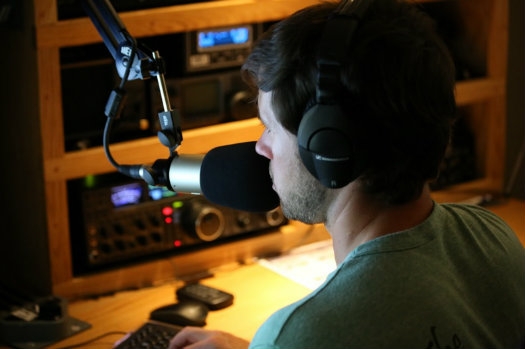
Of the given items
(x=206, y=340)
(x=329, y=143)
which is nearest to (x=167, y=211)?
(x=206, y=340)

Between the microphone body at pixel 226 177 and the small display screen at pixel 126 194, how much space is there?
62cm

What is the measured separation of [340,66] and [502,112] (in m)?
1.51

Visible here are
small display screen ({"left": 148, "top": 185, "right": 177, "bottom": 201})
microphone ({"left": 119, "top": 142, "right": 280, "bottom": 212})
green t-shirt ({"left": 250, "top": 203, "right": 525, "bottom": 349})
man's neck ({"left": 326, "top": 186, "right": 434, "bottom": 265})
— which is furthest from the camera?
small display screen ({"left": 148, "top": 185, "right": 177, "bottom": 201})

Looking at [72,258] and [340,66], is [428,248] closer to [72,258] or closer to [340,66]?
[340,66]

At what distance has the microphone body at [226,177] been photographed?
1.38 metres

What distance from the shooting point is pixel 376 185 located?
123 cm

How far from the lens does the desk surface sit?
1862mm

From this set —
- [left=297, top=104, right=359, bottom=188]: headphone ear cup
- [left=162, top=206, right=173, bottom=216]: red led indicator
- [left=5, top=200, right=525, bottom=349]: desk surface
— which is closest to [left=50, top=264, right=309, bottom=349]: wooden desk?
[left=5, top=200, right=525, bottom=349]: desk surface

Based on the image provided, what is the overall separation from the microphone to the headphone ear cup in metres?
0.20

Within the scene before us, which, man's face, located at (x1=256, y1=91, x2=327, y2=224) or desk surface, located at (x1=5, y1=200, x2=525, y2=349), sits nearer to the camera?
man's face, located at (x1=256, y1=91, x2=327, y2=224)

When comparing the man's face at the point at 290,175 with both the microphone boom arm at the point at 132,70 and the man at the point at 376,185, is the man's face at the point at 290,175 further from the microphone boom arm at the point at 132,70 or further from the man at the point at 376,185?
the microphone boom arm at the point at 132,70

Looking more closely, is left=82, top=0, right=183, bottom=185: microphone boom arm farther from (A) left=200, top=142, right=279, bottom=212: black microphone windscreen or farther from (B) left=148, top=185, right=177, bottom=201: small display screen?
(B) left=148, top=185, right=177, bottom=201: small display screen

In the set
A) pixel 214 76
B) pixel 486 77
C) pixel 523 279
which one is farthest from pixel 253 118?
pixel 523 279

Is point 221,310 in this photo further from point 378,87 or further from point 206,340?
point 378,87
